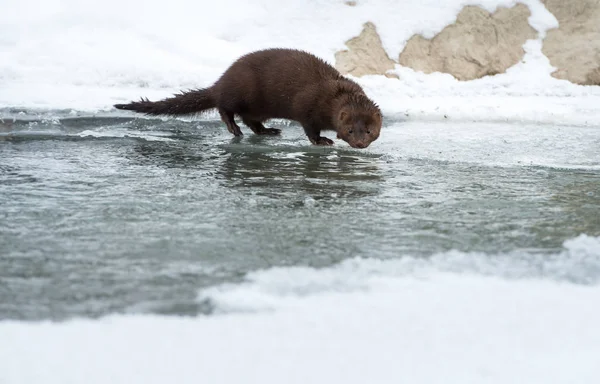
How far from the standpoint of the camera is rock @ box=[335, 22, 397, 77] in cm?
929

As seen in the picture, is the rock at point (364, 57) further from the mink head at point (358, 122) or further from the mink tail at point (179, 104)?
the mink head at point (358, 122)

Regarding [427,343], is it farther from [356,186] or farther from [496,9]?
[496,9]

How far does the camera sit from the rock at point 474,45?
386 inches

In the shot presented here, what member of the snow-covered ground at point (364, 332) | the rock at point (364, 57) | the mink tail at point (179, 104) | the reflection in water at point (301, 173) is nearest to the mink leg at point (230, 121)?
the mink tail at point (179, 104)

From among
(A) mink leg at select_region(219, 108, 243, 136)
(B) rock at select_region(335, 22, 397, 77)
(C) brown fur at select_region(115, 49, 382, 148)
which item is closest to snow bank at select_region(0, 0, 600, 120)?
(B) rock at select_region(335, 22, 397, 77)

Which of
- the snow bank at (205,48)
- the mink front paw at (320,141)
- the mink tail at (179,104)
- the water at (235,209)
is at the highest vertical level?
the snow bank at (205,48)

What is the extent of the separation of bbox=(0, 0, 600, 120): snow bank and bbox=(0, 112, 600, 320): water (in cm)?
214

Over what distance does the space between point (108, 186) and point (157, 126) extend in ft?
10.6

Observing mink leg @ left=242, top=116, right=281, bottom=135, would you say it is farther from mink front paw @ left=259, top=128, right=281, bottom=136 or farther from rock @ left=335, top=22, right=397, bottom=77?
rock @ left=335, top=22, right=397, bottom=77

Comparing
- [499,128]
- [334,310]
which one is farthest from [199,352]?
[499,128]

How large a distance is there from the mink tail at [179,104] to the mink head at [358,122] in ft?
4.98

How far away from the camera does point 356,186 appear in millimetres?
3738

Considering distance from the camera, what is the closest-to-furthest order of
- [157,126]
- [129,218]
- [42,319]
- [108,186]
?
[42,319] → [129,218] → [108,186] → [157,126]

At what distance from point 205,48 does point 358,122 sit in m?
4.39
